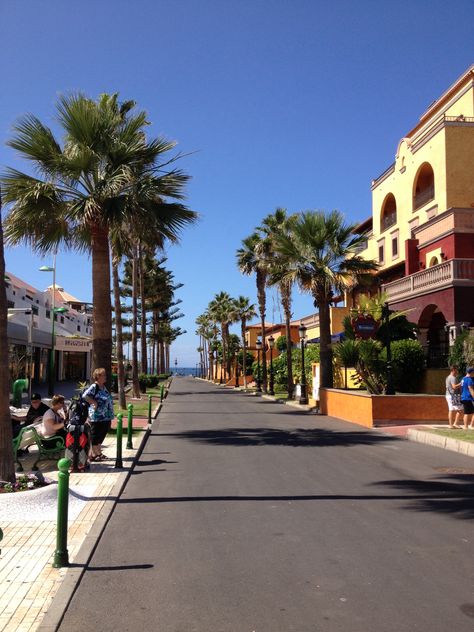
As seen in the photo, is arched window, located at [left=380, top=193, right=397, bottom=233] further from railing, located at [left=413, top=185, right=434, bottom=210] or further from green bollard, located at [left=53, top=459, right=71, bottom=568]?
green bollard, located at [left=53, top=459, right=71, bottom=568]

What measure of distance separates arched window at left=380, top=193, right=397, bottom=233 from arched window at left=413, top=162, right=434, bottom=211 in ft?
13.2

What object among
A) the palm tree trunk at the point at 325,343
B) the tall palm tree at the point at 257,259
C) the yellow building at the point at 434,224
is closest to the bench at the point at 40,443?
the palm tree trunk at the point at 325,343

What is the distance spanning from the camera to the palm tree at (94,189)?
14461 mm

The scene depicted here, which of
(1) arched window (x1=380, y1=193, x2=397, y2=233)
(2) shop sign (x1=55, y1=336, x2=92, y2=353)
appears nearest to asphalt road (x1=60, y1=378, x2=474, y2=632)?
(2) shop sign (x1=55, y1=336, x2=92, y2=353)

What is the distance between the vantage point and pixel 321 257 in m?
25.4

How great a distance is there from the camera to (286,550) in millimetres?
6008

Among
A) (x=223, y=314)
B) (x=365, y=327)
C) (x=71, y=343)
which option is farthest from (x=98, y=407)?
(x=223, y=314)

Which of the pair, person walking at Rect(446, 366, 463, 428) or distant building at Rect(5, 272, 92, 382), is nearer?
person walking at Rect(446, 366, 463, 428)

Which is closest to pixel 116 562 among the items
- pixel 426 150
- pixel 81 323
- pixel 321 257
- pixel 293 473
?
pixel 293 473

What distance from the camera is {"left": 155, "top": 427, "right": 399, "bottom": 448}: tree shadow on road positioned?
14992mm

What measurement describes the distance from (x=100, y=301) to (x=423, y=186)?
27.5m

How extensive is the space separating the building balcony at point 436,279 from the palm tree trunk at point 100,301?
525 inches

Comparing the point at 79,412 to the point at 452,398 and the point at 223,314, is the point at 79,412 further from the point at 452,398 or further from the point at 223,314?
the point at 223,314

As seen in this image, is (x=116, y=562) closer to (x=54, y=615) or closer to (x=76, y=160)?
(x=54, y=615)
